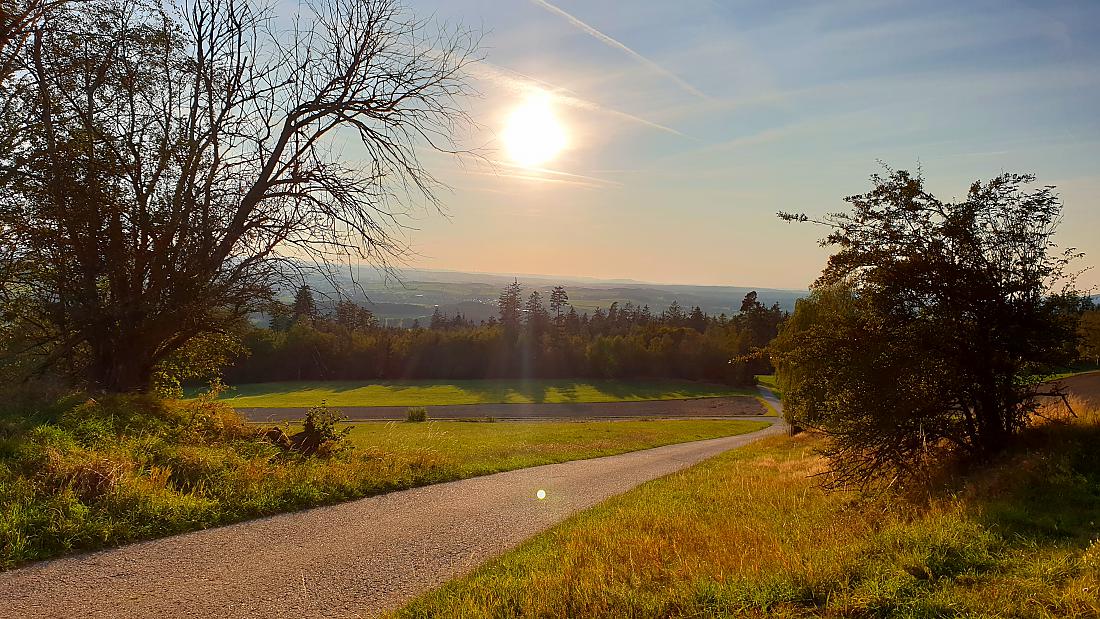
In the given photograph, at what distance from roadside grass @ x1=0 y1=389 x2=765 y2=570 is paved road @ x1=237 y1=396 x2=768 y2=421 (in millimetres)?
39130

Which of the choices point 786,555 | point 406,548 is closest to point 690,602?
point 786,555

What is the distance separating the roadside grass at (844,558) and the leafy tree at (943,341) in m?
0.84

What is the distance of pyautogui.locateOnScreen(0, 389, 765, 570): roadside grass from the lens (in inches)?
249

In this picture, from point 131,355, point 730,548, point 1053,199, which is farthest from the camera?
point 131,355

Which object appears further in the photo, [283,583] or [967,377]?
[967,377]

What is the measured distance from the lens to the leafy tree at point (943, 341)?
29.5 feet

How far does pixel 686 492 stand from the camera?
11070 mm

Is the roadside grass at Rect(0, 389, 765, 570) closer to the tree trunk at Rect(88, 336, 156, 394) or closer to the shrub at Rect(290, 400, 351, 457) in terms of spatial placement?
the shrub at Rect(290, 400, 351, 457)

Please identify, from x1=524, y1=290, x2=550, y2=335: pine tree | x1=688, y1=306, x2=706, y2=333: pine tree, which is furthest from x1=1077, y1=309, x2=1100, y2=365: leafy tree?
x1=688, y1=306, x2=706, y2=333: pine tree

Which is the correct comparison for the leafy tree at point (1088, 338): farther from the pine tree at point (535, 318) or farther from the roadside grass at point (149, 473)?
the pine tree at point (535, 318)

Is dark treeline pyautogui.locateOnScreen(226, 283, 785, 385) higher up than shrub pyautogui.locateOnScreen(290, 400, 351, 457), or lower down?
lower down

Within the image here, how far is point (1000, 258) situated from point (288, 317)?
1344cm

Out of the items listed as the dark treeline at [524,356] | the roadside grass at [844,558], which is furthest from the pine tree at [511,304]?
the roadside grass at [844,558]

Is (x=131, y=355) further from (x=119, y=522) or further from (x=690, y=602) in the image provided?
(x=690, y=602)
